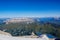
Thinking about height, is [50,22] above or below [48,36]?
above

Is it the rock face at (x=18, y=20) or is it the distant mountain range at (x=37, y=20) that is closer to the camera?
the distant mountain range at (x=37, y=20)

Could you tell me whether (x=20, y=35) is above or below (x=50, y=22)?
below

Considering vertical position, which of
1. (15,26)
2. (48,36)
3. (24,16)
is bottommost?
(48,36)

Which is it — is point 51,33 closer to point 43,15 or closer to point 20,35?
point 43,15

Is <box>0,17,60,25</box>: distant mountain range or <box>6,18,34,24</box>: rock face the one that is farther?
<box>6,18,34,24</box>: rock face

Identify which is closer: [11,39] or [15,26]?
[11,39]

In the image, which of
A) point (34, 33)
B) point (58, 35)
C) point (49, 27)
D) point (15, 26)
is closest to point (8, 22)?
point (15, 26)

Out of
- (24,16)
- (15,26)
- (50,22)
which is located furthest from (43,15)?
(15,26)

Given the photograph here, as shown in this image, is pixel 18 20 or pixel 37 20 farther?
pixel 18 20

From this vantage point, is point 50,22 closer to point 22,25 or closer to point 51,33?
point 51,33
